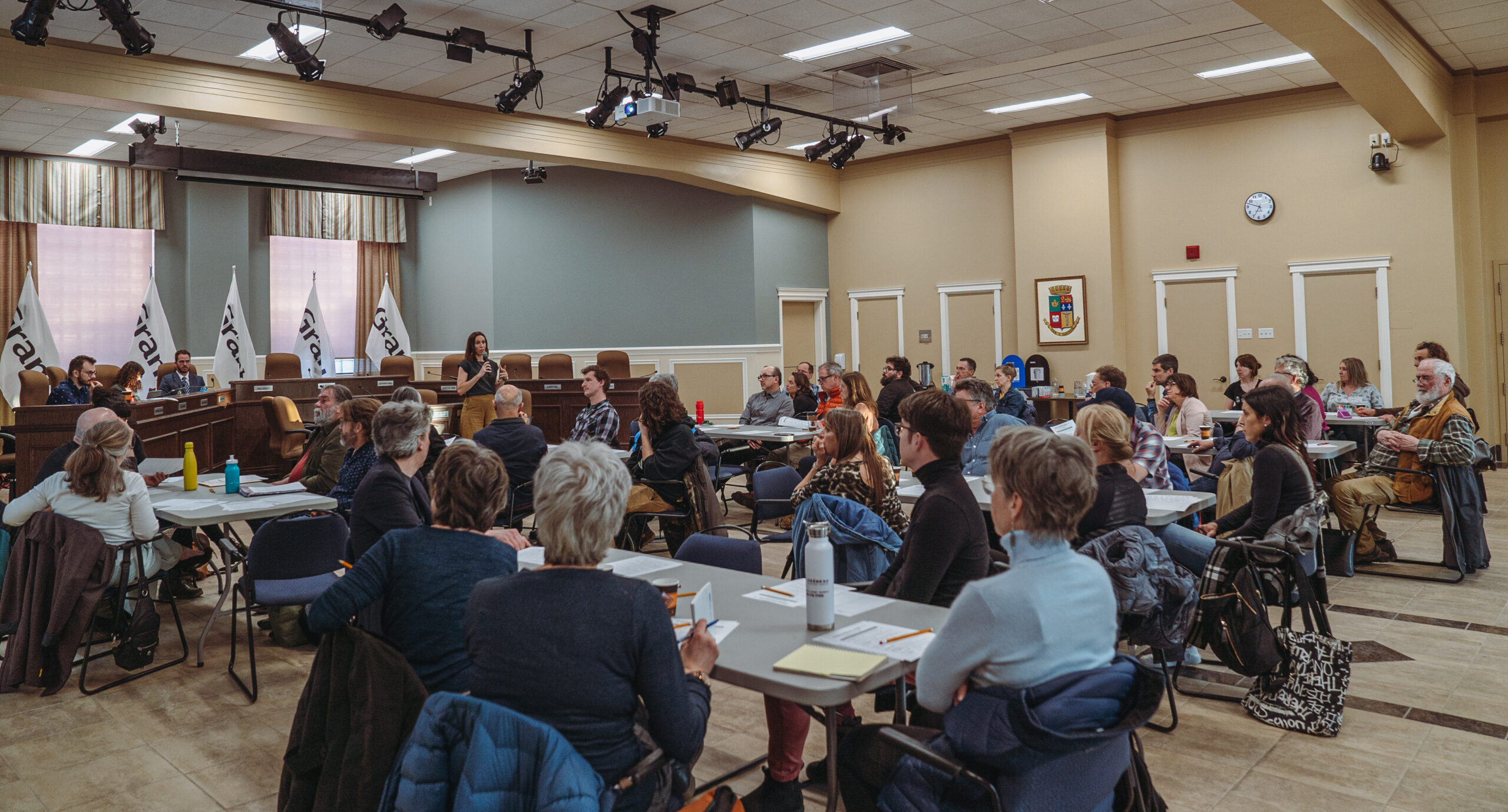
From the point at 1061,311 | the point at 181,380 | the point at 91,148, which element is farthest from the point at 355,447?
the point at 91,148

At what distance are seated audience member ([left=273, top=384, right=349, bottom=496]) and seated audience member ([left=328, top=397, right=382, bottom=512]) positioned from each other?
0.26m

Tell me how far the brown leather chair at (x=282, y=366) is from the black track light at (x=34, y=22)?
6.51 meters

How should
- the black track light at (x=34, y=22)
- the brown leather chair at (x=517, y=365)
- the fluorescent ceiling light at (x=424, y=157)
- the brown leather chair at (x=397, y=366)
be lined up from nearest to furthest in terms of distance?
the black track light at (x=34, y=22)
the fluorescent ceiling light at (x=424, y=157)
the brown leather chair at (x=397, y=366)
the brown leather chair at (x=517, y=365)

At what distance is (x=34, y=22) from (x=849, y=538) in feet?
19.9

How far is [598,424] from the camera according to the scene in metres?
6.70

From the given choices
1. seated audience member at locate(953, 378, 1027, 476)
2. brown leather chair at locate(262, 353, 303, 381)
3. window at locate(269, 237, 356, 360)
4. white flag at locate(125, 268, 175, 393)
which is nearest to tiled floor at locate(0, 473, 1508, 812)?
seated audience member at locate(953, 378, 1027, 476)

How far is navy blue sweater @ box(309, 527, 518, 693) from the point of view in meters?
2.43

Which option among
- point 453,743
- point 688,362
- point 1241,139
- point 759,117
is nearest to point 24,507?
point 453,743

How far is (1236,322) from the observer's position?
1111cm

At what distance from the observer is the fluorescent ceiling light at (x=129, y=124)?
10.5 meters

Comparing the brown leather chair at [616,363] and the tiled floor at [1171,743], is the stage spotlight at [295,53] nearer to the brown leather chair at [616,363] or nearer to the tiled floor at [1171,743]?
the tiled floor at [1171,743]

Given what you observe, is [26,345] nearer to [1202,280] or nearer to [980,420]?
[980,420]

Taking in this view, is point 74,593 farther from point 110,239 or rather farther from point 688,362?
point 110,239

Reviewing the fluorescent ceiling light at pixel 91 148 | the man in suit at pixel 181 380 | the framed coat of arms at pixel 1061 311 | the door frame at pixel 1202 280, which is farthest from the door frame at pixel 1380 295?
the fluorescent ceiling light at pixel 91 148
